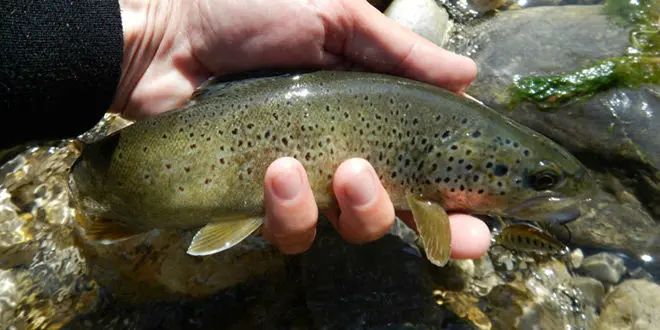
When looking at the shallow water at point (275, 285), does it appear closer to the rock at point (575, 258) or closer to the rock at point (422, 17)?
the rock at point (575, 258)

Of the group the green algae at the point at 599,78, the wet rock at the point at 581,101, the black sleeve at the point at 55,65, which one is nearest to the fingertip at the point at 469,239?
the wet rock at the point at 581,101

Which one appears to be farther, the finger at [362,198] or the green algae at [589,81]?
the green algae at [589,81]

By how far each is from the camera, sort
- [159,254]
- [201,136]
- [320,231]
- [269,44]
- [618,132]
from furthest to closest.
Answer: [618,132]
[320,231]
[159,254]
[269,44]
[201,136]

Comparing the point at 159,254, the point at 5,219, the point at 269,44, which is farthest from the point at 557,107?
the point at 5,219

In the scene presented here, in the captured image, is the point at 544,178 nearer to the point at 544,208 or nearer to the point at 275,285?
the point at 544,208

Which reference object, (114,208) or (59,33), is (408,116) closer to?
(114,208)

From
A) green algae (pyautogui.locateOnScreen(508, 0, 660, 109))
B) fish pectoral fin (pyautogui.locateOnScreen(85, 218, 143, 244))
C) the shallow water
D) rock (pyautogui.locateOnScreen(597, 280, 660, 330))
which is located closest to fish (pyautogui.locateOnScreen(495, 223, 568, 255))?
the shallow water

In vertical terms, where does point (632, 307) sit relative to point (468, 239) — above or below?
below

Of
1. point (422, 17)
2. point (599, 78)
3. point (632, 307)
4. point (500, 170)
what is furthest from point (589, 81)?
point (500, 170)
